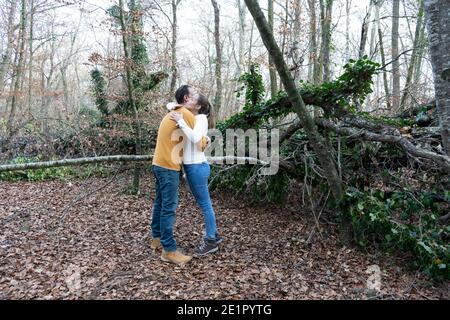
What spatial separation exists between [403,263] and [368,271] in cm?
45

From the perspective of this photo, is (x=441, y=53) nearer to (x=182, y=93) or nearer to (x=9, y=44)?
(x=182, y=93)

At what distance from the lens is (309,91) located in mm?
4355

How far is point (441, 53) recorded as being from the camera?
10.6 feet

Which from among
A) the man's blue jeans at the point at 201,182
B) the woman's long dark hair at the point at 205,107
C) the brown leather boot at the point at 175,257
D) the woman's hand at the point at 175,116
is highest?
the woman's long dark hair at the point at 205,107

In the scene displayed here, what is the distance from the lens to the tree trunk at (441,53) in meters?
3.20

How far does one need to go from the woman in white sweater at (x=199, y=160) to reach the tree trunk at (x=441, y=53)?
2.44 meters

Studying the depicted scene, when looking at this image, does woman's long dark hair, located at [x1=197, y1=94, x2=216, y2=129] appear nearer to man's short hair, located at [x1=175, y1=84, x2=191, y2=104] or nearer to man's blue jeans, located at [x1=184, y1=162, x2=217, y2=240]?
man's short hair, located at [x1=175, y1=84, x2=191, y2=104]

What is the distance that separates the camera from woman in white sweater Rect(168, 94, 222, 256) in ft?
10.6

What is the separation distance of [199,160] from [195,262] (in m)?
1.14

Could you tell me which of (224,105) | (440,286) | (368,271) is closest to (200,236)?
(368,271)

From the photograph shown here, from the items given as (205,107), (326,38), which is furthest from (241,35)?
(205,107)

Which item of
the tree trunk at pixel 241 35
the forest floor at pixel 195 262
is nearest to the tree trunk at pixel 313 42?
the tree trunk at pixel 241 35

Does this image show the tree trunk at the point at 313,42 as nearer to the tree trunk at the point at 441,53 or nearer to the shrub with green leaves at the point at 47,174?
the shrub with green leaves at the point at 47,174

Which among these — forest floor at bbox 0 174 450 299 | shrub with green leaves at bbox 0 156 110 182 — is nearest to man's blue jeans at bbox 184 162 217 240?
forest floor at bbox 0 174 450 299
